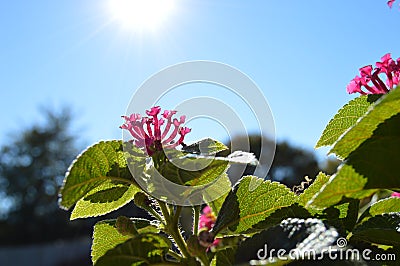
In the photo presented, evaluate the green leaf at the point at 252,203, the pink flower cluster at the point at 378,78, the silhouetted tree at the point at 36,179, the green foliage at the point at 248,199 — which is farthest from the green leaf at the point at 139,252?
the silhouetted tree at the point at 36,179

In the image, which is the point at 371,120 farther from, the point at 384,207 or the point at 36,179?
the point at 36,179

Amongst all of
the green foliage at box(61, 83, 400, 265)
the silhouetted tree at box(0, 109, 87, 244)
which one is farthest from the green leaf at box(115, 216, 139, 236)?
the silhouetted tree at box(0, 109, 87, 244)

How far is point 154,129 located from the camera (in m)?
0.77

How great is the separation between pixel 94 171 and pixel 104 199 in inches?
3.4

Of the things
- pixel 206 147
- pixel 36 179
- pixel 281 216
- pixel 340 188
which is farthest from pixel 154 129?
pixel 36 179

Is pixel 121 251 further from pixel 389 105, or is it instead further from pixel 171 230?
pixel 389 105

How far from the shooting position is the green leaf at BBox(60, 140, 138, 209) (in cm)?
62

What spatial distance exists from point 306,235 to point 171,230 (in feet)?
0.66

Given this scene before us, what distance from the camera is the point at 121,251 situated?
0.58 meters

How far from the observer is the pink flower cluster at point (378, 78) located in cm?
80

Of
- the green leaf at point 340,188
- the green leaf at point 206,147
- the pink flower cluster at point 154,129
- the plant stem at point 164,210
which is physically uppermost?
the pink flower cluster at point 154,129

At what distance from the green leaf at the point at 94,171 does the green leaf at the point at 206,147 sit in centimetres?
9

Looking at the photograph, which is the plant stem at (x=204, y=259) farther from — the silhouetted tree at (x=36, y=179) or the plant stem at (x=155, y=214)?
the silhouetted tree at (x=36, y=179)

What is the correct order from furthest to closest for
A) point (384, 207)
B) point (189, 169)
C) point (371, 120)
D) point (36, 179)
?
point (36, 179), point (384, 207), point (189, 169), point (371, 120)
